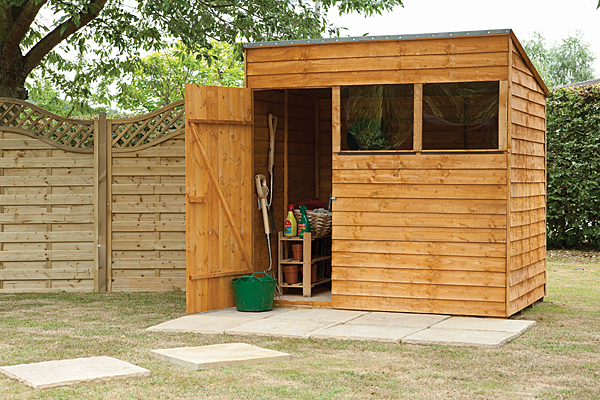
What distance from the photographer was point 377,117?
6.61 m

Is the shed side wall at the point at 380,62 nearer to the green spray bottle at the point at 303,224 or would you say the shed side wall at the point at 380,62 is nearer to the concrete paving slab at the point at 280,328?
the green spray bottle at the point at 303,224

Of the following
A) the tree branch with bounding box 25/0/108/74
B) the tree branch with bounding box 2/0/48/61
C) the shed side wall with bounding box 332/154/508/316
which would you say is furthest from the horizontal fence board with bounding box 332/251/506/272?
the tree branch with bounding box 2/0/48/61

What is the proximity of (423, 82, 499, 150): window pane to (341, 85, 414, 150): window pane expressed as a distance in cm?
19

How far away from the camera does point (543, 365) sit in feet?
15.4

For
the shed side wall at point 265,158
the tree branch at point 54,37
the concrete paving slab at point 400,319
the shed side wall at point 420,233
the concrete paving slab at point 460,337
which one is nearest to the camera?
the concrete paving slab at point 460,337

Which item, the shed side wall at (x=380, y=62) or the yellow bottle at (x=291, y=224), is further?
the yellow bottle at (x=291, y=224)

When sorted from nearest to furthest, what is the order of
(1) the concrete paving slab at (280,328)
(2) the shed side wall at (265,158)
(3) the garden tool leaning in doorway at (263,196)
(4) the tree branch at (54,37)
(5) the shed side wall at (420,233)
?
1. (1) the concrete paving slab at (280,328)
2. (5) the shed side wall at (420,233)
3. (3) the garden tool leaning in doorway at (263,196)
4. (2) the shed side wall at (265,158)
5. (4) the tree branch at (54,37)

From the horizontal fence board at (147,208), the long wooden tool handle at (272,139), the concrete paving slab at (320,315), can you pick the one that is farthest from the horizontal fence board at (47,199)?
the concrete paving slab at (320,315)

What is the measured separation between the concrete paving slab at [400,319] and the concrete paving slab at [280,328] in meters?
0.35

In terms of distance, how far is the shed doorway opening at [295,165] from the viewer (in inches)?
289

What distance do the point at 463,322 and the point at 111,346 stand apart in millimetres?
2867

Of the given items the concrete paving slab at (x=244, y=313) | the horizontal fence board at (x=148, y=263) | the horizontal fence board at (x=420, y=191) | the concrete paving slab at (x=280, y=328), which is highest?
the horizontal fence board at (x=420, y=191)

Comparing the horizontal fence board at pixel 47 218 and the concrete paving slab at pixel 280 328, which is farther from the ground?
the horizontal fence board at pixel 47 218

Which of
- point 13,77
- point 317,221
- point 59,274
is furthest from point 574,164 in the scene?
point 13,77
